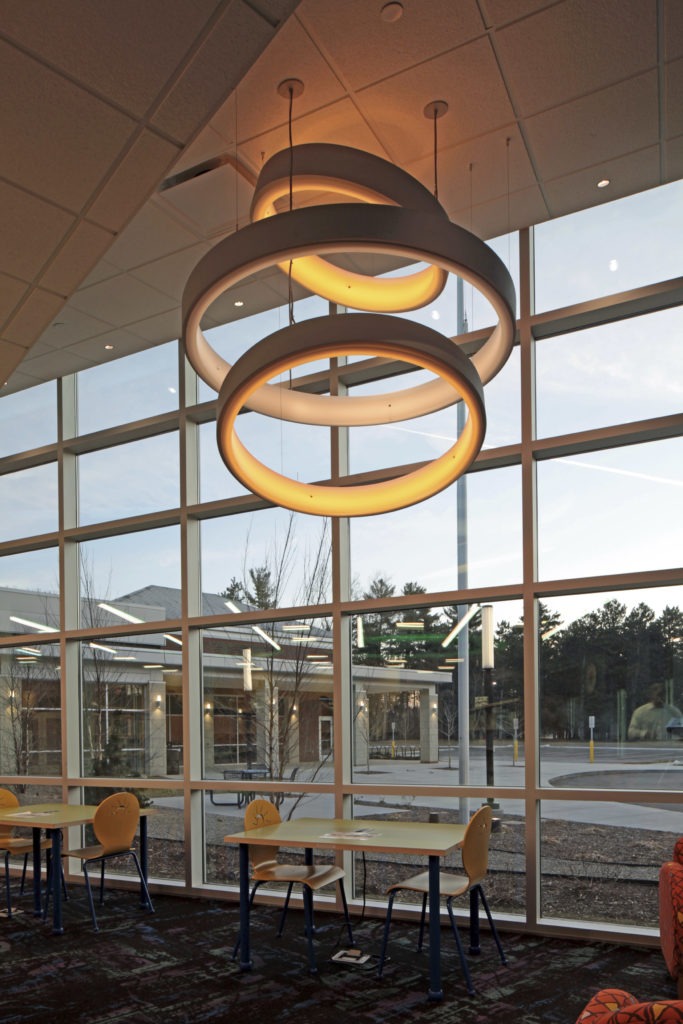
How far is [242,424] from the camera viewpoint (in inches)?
340

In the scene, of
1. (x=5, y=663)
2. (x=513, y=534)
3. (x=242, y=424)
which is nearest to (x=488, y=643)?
(x=513, y=534)

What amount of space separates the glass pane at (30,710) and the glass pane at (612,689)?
217 inches

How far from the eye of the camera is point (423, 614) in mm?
7410

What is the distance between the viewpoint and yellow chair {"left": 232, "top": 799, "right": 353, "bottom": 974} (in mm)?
5859

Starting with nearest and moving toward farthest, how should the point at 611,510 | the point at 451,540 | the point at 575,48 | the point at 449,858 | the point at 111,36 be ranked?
the point at 111,36, the point at 575,48, the point at 611,510, the point at 449,858, the point at 451,540

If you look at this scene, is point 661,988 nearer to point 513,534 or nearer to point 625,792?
point 625,792

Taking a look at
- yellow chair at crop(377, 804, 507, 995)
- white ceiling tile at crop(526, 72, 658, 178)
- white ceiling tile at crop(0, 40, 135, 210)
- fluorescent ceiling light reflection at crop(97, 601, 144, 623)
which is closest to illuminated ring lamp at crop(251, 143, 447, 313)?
white ceiling tile at crop(0, 40, 135, 210)

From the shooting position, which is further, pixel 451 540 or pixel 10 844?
pixel 10 844

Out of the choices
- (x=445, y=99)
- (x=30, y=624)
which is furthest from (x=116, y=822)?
(x=445, y=99)

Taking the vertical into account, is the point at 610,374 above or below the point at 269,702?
above

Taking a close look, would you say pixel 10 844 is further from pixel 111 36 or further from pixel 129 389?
pixel 111 36

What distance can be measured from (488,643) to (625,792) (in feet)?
4.93

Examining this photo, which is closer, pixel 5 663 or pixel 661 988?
pixel 661 988

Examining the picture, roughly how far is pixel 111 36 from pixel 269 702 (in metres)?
6.06
